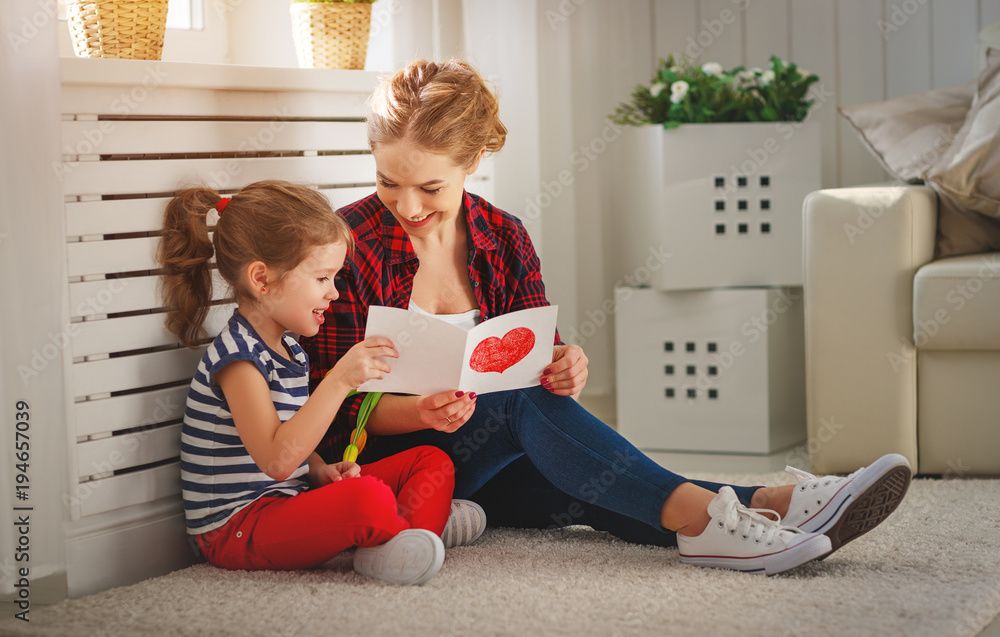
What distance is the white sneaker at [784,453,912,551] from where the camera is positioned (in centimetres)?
115

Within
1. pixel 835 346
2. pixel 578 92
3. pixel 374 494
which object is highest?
pixel 578 92

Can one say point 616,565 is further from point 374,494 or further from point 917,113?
point 917,113

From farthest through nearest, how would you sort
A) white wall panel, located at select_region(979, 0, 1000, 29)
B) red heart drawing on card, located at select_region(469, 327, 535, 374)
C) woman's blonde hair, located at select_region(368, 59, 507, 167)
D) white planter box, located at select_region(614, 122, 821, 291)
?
white wall panel, located at select_region(979, 0, 1000, 29)
white planter box, located at select_region(614, 122, 821, 291)
woman's blonde hair, located at select_region(368, 59, 507, 167)
red heart drawing on card, located at select_region(469, 327, 535, 374)

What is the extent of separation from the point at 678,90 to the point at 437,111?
3.11ft

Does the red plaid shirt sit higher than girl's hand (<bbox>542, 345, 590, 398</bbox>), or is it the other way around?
the red plaid shirt

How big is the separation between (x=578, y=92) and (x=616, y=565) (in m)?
1.54

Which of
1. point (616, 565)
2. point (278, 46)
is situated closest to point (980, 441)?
point (616, 565)

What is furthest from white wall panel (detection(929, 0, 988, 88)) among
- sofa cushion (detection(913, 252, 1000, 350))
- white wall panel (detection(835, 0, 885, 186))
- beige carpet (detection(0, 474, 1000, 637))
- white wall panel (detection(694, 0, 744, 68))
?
beige carpet (detection(0, 474, 1000, 637))

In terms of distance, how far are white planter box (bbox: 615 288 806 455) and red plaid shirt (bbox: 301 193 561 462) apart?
2.37 ft

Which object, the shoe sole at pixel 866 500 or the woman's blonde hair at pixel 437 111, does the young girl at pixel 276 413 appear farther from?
the shoe sole at pixel 866 500

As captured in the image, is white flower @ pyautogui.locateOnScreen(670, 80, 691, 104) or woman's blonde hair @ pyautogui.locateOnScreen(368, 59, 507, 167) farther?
white flower @ pyautogui.locateOnScreen(670, 80, 691, 104)

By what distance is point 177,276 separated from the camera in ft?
4.08

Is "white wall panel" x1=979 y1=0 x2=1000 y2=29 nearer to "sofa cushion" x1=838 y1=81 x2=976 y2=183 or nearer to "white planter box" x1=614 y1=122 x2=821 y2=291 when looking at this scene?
"sofa cushion" x1=838 y1=81 x2=976 y2=183

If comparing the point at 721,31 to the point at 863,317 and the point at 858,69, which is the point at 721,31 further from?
the point at 863,317
